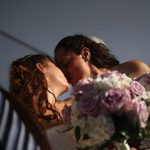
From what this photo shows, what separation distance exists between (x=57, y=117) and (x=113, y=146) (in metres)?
0.46

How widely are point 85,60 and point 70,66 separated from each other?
7.4 inches

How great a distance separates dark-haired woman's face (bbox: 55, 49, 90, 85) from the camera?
8.12 ft

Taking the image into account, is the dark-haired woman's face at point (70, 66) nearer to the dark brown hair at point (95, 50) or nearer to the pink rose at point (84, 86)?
the dark brown hair at point (95, 50)

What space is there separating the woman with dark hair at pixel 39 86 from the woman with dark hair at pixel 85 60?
33cm

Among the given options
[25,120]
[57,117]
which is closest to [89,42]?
[57,117]

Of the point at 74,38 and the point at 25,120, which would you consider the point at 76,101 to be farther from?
the point at 74,38

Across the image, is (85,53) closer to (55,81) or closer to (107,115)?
(55,81)

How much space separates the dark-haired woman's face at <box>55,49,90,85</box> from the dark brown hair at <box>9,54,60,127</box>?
1.03 ft

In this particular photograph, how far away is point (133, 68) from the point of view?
2631mm

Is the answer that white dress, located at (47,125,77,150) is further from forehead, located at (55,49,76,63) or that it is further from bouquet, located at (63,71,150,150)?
forehead, located at (55,49,76,63)

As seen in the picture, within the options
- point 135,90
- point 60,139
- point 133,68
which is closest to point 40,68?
point 60,139

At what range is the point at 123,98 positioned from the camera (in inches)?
49.0

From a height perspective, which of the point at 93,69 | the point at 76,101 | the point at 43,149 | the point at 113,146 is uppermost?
the point at 43,149

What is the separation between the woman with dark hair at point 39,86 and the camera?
67.2 inches
